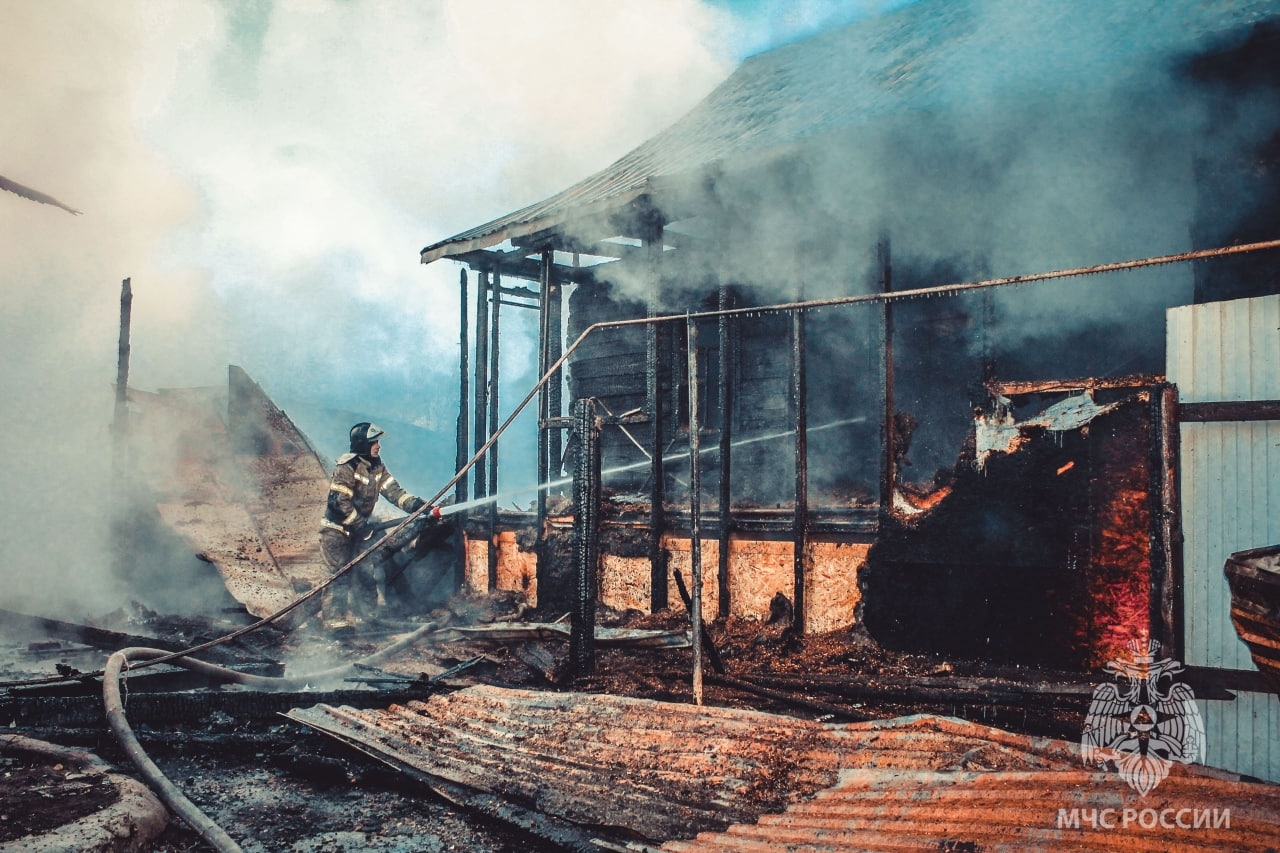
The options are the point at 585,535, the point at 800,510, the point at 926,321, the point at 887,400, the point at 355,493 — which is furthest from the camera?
the point at 355,493

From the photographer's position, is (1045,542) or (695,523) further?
(1045,542)

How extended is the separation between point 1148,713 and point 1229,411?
1.97 m

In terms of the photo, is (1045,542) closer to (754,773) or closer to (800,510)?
(800,510)

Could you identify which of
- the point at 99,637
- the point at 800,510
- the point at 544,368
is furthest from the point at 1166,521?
the point at 99,637

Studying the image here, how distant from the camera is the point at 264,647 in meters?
8.91

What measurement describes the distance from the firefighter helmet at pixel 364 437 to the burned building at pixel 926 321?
166cm

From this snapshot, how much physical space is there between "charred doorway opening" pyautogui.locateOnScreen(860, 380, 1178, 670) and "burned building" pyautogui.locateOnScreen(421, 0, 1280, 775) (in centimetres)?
2

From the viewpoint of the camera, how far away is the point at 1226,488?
4.80 m

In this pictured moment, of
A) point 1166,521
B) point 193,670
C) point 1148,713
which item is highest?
point 1166,521

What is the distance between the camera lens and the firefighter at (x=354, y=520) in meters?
9.92

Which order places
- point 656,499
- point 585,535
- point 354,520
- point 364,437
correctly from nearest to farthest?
point 585,535 → point 656,499 → point 354,520 → point 364,437

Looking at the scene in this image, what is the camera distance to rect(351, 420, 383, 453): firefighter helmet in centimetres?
1030

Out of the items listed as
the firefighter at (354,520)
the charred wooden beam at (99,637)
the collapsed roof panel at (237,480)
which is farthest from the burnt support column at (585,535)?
the collapsed roof panel at (237,480)

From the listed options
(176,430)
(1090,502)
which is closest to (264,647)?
(176,430)
